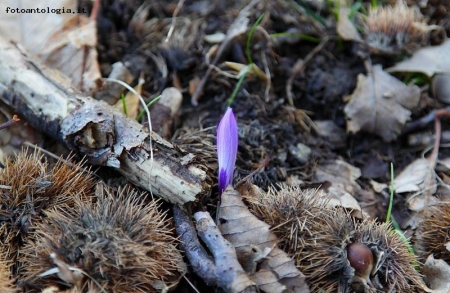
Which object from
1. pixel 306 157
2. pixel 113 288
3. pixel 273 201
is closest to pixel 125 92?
pixel 306 157

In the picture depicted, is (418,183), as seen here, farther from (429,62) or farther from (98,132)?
(98,132)

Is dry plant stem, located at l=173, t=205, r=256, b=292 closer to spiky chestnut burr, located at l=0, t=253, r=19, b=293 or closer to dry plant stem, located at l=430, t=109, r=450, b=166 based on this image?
spiky chestnut burr, located at l=0, t=253, r=19, b=293

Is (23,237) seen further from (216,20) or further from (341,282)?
(216,20)

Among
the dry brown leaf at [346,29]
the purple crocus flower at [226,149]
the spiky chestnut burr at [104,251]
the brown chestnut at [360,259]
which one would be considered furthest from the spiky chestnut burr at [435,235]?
the dry brown leaf at [346,29]

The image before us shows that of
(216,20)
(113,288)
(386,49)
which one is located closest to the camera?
(113,288)

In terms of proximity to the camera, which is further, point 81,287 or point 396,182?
point 396,182

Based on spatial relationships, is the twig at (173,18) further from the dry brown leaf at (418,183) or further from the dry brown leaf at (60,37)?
the dry brown leaf at (418,183)

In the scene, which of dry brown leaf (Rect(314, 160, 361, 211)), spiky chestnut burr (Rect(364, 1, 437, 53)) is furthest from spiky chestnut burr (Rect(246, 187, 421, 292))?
spiky chestnut burr (Rect(364, 1, 437, 53))
